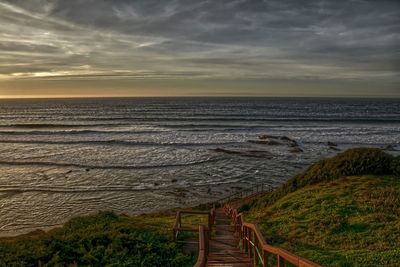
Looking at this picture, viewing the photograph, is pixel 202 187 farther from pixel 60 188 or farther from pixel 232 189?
pixel 60 188

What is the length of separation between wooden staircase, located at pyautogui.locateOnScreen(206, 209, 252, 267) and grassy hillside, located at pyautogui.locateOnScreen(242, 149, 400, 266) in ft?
3.80

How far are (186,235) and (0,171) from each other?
26.5 meters

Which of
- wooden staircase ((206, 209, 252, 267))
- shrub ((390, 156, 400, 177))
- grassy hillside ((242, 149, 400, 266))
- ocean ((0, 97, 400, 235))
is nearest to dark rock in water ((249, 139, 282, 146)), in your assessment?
ocean ((0, 97, 400, 235))

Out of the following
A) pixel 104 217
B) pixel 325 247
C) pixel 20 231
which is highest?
pixel 325 247

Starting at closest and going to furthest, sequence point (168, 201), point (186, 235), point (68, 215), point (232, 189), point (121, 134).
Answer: point (186, 235) < point (68, 215) < point (168, 201) < point (232, 189) < point (121, 134)

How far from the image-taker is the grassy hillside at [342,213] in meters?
8.66

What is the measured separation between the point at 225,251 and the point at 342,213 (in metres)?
5.02

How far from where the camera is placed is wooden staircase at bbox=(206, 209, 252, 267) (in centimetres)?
768

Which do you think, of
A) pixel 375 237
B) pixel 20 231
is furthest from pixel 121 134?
pixel 375 237

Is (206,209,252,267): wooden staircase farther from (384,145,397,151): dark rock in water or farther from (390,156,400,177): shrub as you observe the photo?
(384,145,397,151): dark rock in water

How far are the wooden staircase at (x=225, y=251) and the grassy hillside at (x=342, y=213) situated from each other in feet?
3.80

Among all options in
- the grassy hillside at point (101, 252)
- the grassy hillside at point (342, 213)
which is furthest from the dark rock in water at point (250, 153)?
the grassy hillside at point (101, 252)

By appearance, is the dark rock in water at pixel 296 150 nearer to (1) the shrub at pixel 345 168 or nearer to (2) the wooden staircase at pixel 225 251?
(1) the shrub at pixel 345 168

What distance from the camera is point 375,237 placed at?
373 inches
